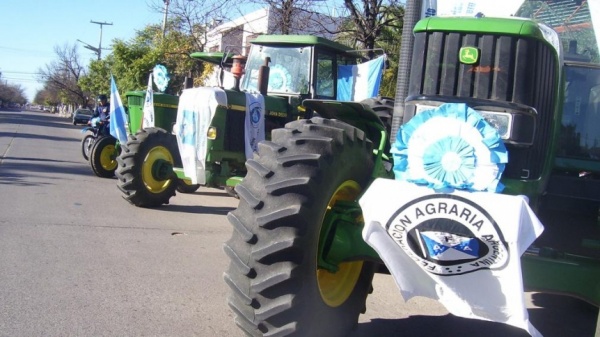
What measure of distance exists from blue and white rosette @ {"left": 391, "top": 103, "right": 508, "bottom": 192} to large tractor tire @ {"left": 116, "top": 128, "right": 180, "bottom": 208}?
6.92m

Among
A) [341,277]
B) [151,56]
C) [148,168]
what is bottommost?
[341,277]

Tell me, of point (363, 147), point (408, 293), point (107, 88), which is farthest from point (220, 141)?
point (107, 88)

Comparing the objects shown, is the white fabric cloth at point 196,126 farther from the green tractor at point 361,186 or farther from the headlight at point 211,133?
the green tractor at point 361,186

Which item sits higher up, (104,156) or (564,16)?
(564,16)

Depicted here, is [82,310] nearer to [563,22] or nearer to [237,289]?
[237,289]

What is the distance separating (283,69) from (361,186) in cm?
634

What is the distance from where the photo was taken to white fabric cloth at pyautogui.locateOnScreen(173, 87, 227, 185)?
889 centimetres

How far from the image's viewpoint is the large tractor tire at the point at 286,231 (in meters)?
3.63

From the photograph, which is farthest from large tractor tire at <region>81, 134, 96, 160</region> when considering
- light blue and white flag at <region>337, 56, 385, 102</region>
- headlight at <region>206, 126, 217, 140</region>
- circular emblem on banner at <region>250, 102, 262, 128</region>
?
headlight at <region>206, 126, 217, 140</region>

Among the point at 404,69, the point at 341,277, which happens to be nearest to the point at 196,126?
the point at 404,69

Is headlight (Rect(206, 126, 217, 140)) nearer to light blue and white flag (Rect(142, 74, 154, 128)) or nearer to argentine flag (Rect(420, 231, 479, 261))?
light blue and white flag (Rect(142, 74, 154, 128))

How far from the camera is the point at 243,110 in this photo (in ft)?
31.0

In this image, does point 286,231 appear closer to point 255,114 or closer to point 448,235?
point 448,235

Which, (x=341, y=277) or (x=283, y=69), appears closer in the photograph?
(x=341, y=277)
